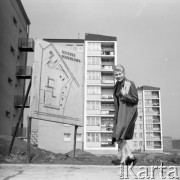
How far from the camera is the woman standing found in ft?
19.2

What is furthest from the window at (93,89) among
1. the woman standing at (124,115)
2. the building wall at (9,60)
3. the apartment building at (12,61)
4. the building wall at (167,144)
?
the building wall at (167,144)

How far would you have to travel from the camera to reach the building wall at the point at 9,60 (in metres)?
31.1

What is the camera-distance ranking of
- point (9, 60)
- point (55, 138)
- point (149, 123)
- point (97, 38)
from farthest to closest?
1. point (149, 123)
2. point (97, 38)
3. point (55, 138)
4. point (9, 60)

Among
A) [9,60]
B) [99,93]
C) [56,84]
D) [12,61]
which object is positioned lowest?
[56,84]

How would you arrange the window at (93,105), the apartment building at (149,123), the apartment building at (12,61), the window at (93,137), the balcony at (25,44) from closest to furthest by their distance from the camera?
the apartment building at (12,61), the balcony at (25,44), the window at (93,137), the window at (93,105), the apartment building at (149,123)

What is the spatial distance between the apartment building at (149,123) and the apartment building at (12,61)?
5625 cm

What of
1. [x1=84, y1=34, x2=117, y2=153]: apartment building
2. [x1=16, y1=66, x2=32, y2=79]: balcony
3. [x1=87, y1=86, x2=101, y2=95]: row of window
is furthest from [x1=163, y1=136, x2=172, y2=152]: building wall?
[x1=16, y1=66, x2=32, y2=79]: balcony

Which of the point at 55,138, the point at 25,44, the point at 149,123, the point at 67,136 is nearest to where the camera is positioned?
the point at 25,44

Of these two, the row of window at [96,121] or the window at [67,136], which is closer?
the window at [67,136]

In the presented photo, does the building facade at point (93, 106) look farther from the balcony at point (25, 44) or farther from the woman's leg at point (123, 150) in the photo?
the woman's leg at point (123, 150)

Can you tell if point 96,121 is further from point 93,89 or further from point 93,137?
point 93,89

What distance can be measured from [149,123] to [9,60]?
63568 millimetres

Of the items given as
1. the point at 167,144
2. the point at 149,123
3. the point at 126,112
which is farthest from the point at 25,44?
the point at 167,144

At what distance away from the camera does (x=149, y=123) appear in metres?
90.1
